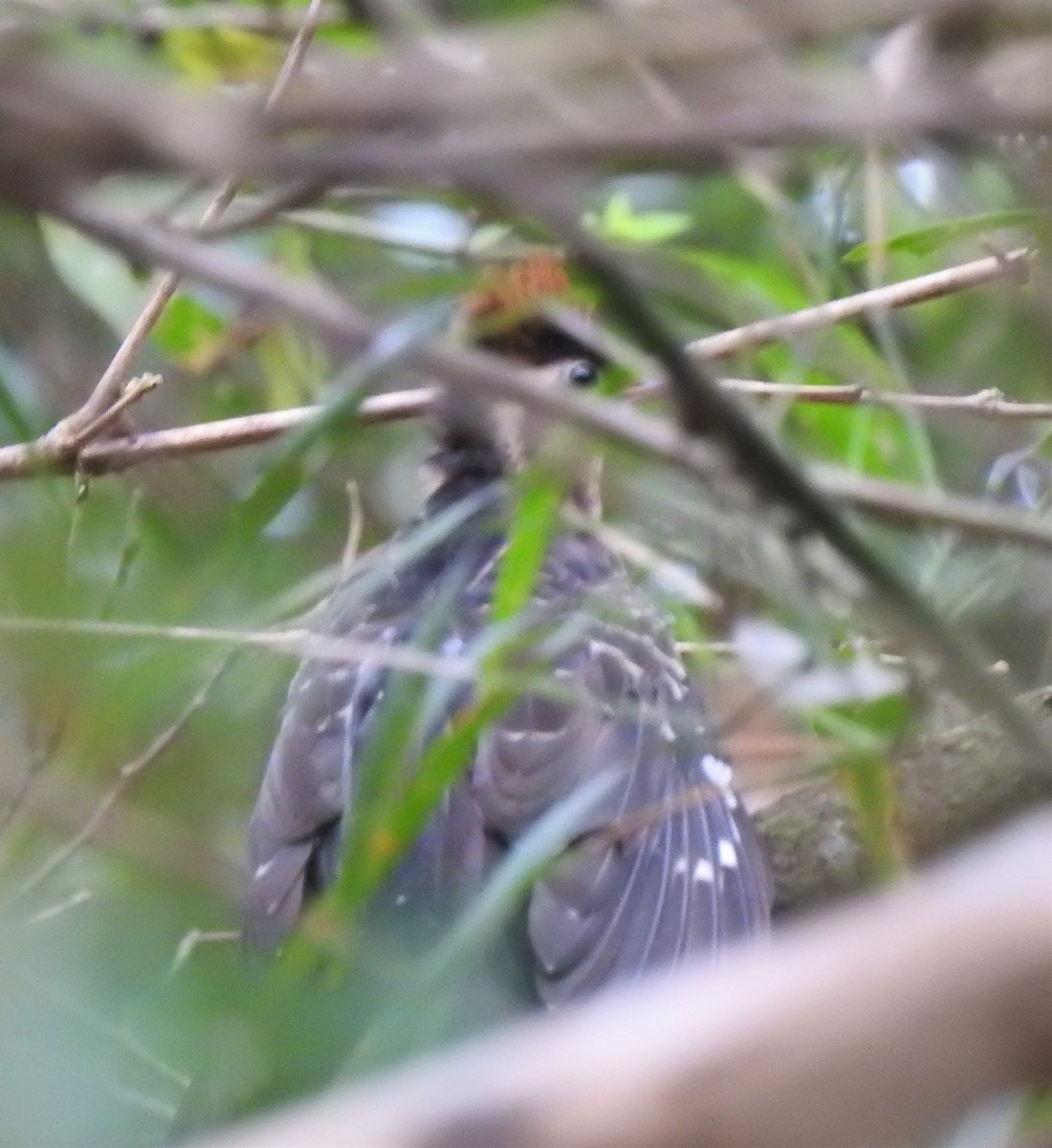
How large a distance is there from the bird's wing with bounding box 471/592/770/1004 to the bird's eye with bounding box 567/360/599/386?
1.55ft

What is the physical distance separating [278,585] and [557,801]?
0.42 metres

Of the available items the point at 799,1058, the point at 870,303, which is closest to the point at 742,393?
the point at 870,303

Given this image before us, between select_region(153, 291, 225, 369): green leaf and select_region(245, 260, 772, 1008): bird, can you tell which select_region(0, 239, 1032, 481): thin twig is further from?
select_region(153, 291, 225, 369): green leaf

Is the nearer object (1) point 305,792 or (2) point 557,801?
(2) point 557,801

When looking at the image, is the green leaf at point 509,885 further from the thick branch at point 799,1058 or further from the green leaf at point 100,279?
the green leaf at point 100,279

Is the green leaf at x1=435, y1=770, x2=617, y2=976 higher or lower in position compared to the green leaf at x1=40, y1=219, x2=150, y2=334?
lower

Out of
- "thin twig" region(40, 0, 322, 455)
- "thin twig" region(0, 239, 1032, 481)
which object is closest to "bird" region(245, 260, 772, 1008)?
"thin twig" region(0, 239, 1032, 481)

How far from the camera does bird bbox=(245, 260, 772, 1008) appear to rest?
1611 millimetres

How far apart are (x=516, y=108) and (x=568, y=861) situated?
1.07m

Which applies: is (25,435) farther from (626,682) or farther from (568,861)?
(626,682)

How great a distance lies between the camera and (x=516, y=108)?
59 centimetres

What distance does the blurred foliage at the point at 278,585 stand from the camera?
3.11 feet

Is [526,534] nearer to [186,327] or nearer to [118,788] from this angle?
[118,788]

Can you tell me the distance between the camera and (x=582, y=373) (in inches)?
89.1
